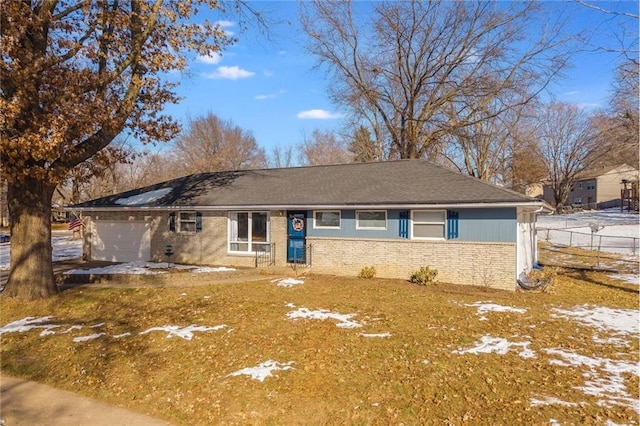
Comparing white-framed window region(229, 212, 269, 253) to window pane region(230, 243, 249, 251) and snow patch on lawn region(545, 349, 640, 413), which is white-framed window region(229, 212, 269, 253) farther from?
snow patch on lawn region(545, 349, 640, 413)

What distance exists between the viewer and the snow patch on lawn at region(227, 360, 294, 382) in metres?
6.24

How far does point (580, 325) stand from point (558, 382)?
3658 mm

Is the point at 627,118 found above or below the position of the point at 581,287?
above

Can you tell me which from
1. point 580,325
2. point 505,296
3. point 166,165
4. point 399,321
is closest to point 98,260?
point 399,321

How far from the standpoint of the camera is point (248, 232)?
17016mm

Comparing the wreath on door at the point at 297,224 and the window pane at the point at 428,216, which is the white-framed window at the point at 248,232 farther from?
the window pane at the point at 428,216

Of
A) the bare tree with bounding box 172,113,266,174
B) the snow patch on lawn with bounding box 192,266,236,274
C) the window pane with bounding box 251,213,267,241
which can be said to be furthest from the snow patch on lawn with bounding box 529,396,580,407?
the bare tree with bounding box 172,113,266,174

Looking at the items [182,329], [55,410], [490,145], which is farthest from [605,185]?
[55,410]

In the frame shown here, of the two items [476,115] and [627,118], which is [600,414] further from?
[627,118]

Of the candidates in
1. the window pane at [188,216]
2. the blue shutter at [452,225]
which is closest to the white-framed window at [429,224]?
the blue shutter at [452,225]

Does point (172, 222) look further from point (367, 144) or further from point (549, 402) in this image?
point (367, 144)

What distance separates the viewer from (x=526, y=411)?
198 inches

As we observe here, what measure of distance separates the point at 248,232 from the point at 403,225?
6590mm

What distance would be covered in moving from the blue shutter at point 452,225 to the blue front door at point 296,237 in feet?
17.8
